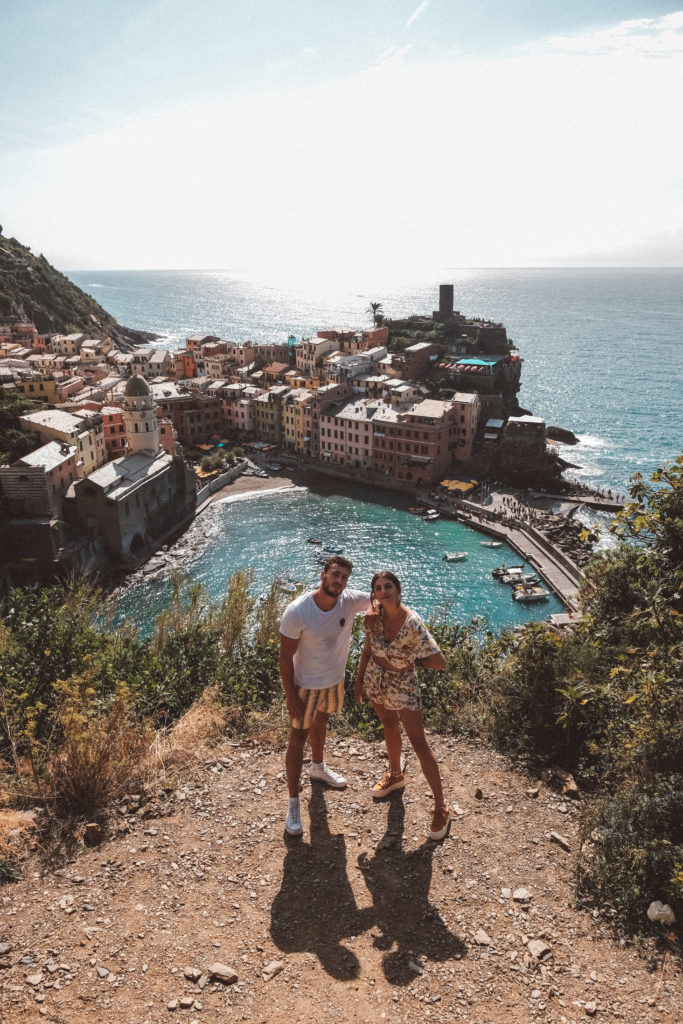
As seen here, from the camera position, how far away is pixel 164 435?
46.2 m

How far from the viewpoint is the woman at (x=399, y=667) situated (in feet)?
16.8

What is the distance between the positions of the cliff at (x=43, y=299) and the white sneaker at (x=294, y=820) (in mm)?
88865

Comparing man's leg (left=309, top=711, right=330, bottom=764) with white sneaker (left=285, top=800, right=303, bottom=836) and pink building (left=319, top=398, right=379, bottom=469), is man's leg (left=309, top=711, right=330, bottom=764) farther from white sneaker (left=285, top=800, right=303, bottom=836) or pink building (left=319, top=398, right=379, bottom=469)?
pink building (left=319, top=398, right=379, bottom=469)

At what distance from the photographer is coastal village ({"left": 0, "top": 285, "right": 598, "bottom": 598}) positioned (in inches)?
1350

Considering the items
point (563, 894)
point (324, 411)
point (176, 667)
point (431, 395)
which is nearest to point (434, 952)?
point (563, 894)

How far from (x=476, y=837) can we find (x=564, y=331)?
464ft

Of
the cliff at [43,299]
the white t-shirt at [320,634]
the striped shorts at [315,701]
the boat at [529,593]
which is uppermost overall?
the cliff at [43,299]

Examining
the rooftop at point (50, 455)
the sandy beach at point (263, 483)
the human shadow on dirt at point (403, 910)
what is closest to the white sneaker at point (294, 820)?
the human shadow on dirt at point (403, 910)

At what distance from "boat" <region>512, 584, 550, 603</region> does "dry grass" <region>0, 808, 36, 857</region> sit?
1170 inches

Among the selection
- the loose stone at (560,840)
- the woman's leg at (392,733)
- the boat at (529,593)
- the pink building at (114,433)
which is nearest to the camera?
the loose stone at (560,840)

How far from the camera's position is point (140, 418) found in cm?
4016

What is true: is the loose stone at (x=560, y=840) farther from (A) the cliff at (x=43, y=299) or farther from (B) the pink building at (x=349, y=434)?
(A) the cliff at (x=43, y=299)

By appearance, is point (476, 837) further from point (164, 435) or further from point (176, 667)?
point (164, 435)

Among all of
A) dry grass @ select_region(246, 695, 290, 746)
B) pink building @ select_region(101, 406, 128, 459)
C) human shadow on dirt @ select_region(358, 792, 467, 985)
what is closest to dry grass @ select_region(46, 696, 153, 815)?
dry grass @ select_region(246, 695, 290, 746)
